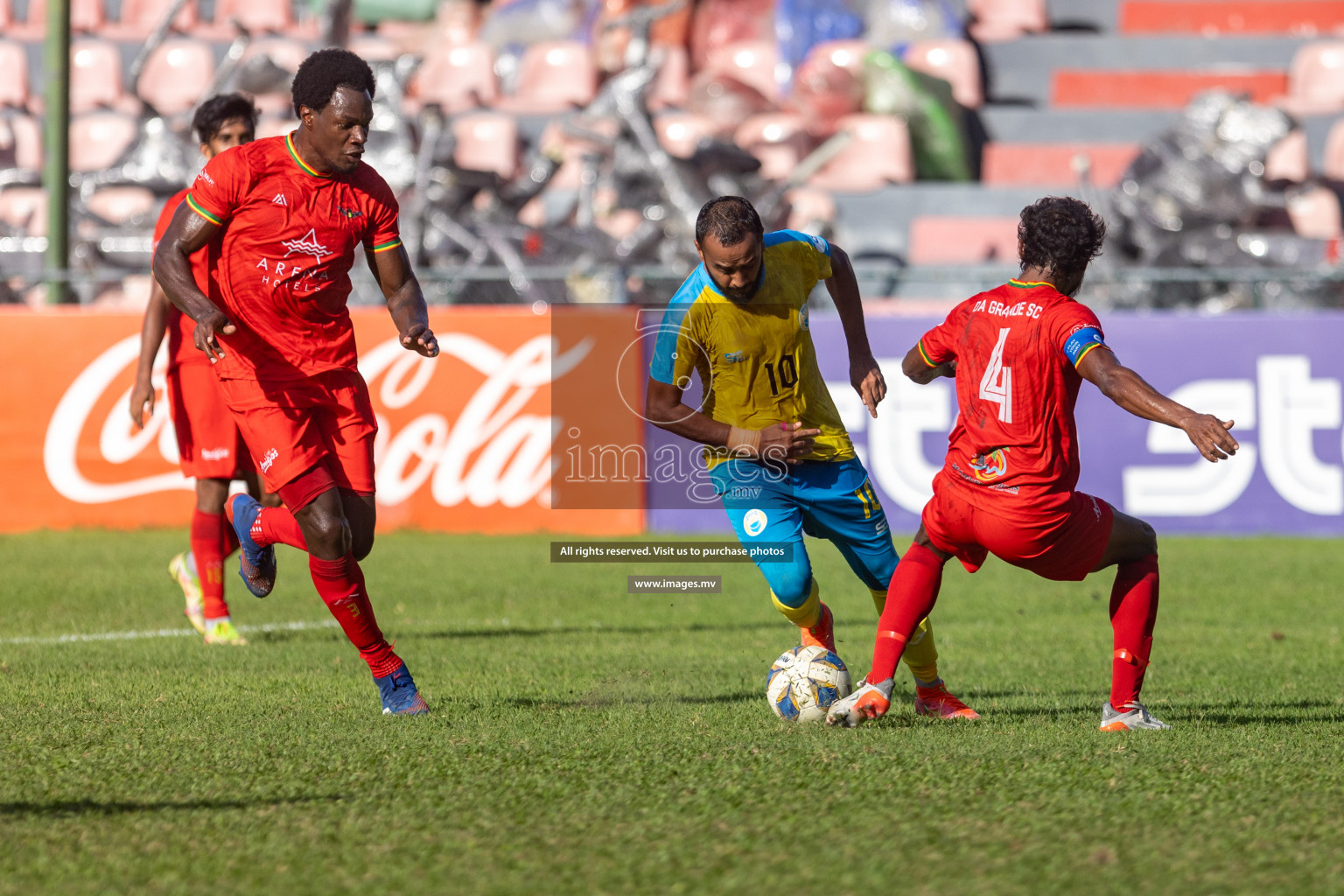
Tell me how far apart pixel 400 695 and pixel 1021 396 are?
247cm

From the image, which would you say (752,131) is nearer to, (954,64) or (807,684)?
(954,64)

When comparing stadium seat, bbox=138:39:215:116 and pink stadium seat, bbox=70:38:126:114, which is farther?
pink stadium seat, bbox=70:38:126:114

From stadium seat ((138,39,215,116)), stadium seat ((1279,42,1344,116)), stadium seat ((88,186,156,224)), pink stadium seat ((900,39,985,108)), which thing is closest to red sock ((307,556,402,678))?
stadium seat ((88,186,156,224))

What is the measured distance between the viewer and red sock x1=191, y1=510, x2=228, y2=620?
809 cm

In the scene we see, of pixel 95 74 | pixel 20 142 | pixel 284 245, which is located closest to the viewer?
pixel 284 245

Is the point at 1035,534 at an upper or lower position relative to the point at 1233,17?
lower

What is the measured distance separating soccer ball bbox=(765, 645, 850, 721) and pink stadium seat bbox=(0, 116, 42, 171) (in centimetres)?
2135

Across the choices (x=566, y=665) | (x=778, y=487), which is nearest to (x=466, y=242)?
(x=566, y=665)

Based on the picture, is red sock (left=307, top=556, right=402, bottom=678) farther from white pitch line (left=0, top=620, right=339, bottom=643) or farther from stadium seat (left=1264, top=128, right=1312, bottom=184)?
stadium seat (left=1264, top=128, right=1312, bottom=184)

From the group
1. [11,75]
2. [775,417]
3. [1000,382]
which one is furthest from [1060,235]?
[11,75]

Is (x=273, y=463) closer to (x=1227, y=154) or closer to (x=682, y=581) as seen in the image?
(x=682, y=581)

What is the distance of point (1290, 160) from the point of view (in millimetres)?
21266

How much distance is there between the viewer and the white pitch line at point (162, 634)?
8.07m

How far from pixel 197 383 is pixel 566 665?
94.2 inches
